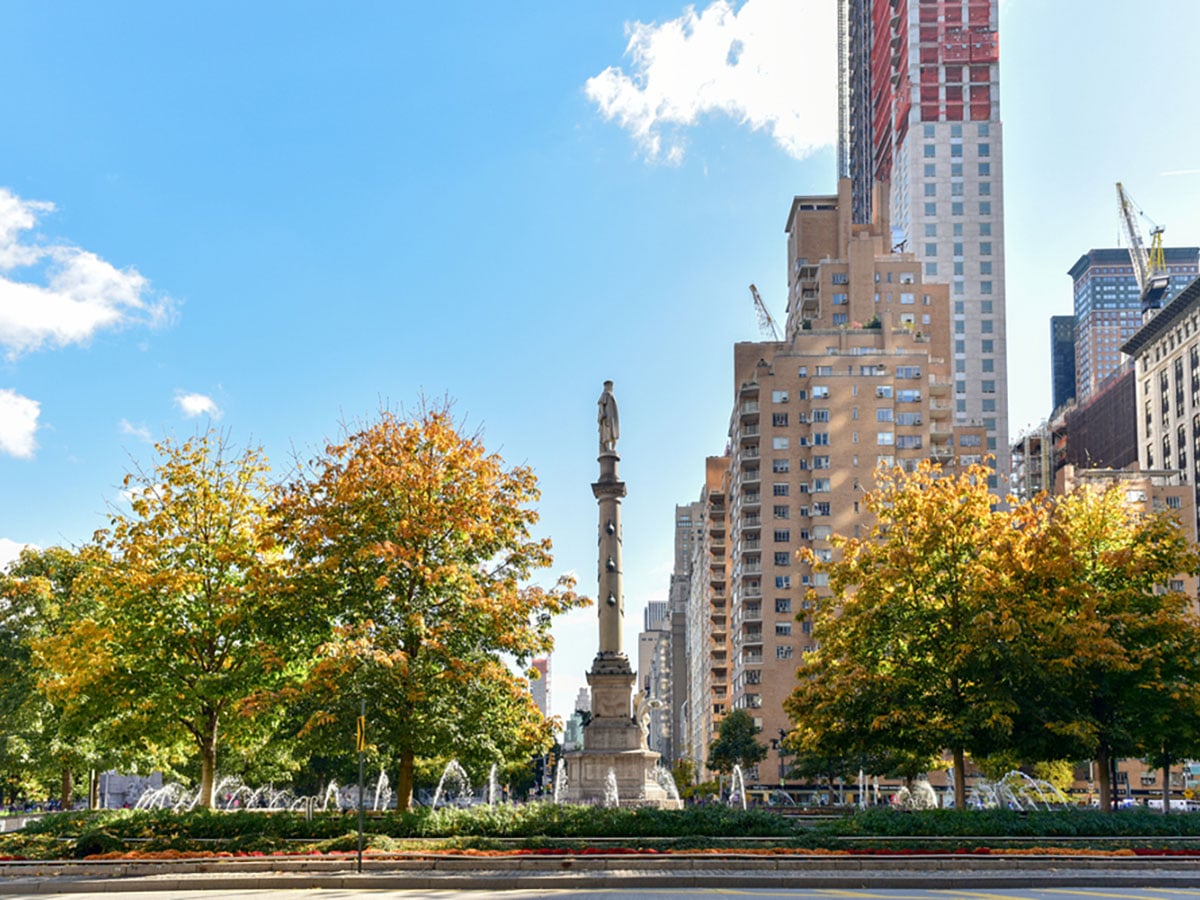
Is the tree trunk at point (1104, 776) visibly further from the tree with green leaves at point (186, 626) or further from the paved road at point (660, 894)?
the tree with green leaves at point (186, 626)

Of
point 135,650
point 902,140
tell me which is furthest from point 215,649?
point 902,140

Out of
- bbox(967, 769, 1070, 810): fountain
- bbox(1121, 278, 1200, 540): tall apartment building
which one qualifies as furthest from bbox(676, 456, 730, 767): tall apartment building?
bbox(967, 769, 1070, 810): fountain

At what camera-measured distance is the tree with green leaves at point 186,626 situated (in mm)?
33156

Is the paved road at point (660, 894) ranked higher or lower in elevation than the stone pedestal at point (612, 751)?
lower

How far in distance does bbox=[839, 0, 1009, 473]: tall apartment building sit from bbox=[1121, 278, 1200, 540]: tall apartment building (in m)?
17.5

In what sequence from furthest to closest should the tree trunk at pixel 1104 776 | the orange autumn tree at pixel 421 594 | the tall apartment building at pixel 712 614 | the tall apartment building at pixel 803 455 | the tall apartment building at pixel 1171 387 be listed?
the tall apartment building at pixel 1171 387 → the tall apartment building at pixel 712 614 → the tall apartment building at pixel 803 455 → the tree trunk at pixel 1104 776 → the orange autumn tree at pixel 421 594

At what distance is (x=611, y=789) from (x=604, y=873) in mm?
11192

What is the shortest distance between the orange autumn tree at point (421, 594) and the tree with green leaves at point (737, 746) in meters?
68.3

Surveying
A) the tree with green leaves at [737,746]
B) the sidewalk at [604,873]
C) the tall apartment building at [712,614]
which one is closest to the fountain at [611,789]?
the sidewalk at [604,873]

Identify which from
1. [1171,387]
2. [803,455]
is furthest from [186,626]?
[1171,387]

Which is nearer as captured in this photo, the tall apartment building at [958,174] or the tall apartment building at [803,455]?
the tall apartment building at [803,455]

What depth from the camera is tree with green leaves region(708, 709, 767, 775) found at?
324ft

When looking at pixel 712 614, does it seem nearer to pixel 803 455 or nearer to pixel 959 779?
pixel 803 455

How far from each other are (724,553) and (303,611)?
118 m
